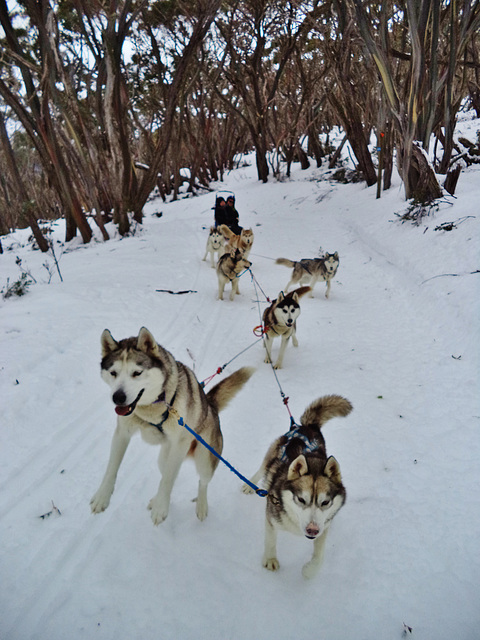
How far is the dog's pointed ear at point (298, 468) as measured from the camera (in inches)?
78.3

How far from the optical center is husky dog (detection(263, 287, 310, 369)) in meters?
4.48

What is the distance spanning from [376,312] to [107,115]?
893 centimetres

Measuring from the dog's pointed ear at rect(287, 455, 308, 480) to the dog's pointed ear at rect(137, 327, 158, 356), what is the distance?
1.05 m

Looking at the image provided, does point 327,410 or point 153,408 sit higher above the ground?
point 153,408

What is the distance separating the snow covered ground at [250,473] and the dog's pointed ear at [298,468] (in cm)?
66

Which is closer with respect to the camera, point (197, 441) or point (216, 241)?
point (197, 441)

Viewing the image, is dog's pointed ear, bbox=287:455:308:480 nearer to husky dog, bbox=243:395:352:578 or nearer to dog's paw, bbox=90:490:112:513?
husky dog, bbox=243:395:352:578

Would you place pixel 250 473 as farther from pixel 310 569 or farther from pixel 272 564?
pixel 310 569

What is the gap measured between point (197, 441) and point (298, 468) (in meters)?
0.75

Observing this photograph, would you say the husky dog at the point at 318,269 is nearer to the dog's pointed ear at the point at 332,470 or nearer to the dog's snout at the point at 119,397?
the dog's pointed ear at the point at 332,470

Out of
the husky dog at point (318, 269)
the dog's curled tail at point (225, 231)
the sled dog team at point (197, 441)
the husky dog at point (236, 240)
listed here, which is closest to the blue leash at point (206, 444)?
the sled dog team at point (197, 441)

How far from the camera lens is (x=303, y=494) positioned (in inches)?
75.2

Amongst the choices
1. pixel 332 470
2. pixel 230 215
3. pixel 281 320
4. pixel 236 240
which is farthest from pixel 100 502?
pixel 230 215

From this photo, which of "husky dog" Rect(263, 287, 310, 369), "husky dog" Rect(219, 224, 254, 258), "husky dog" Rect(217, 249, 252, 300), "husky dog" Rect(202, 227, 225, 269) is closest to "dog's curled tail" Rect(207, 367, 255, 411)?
"husky dog" Rect(263, 287, 310, 369)
